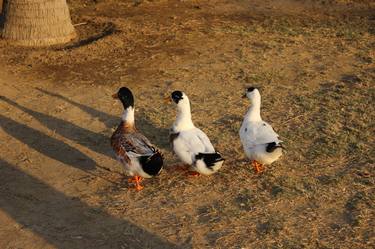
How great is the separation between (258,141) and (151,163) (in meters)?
1.30

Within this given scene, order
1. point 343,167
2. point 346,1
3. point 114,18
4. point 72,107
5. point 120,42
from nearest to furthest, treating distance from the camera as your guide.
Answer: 1. point 343,167
2. point 72,107
3. point 120,42
4. point 114,18
5. point 346,1

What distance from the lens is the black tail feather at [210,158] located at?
692cm

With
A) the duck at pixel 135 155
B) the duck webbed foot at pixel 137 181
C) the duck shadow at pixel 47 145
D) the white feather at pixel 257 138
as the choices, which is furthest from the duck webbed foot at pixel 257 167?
the duck shadow at pixel 47 145

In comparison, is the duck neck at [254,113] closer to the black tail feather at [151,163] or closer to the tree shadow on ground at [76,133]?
the black tail feather at [151,163]

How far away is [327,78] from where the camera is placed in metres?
10.3

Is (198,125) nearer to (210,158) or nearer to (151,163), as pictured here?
(210,158)

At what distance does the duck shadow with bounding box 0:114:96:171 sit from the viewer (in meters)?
7.82

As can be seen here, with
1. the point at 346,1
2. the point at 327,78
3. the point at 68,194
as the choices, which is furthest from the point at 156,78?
the point at 346,1

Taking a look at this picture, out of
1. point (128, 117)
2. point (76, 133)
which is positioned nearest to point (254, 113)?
point (128, 117)

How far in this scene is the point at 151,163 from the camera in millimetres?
6820

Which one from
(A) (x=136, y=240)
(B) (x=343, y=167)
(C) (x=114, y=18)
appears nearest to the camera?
(A) (x=136, y=240)

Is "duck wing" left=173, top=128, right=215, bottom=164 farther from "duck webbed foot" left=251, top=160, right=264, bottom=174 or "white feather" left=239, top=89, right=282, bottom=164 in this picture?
"duck webbed foot" left=251, top=160, right=264, bottom=174

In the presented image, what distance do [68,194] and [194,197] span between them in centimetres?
145

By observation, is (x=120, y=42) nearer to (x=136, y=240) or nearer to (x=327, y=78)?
(x=327, y=78)
